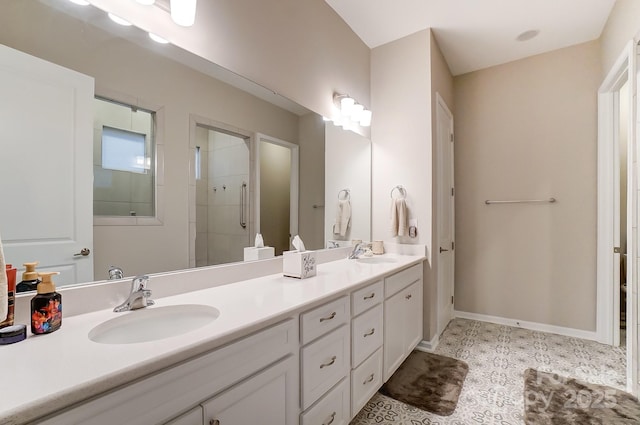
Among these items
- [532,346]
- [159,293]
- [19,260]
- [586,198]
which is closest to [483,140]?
[586,198]

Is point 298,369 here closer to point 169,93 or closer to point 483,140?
point 169,93

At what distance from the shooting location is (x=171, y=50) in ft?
4.17

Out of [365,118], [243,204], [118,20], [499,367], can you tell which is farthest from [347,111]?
[499,367]

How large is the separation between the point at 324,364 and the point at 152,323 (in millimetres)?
704

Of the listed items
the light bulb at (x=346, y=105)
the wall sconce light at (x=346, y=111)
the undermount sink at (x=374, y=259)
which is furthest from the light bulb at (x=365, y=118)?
the undermount sink at (x=374, y=259)

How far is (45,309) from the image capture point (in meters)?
0.82

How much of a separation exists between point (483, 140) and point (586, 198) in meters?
1.06

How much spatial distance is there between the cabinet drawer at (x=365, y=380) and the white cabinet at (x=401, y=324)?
108 millimetres

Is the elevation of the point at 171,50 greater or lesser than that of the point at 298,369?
greater

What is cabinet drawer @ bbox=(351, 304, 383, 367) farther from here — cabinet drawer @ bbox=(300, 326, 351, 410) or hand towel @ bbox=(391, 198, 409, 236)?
hand towel @ bbox=(391, 198, 409, 236)

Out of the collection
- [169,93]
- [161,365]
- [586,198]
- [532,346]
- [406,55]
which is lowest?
[532,346]

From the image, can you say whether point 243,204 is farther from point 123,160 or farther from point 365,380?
point 365,380

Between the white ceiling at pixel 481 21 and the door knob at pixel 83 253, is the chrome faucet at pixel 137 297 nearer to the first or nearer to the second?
the door knob at pixel 83 253

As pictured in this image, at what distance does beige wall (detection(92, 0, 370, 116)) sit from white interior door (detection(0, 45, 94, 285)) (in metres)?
0.35
